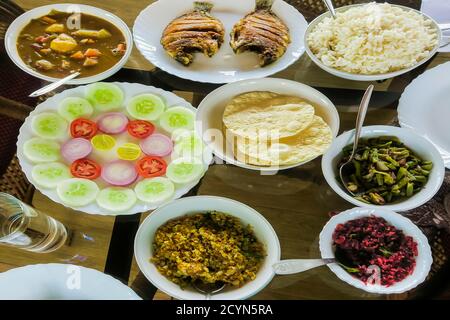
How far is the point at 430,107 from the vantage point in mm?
1731

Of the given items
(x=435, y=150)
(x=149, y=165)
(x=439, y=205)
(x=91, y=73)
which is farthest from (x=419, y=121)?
(x=91, y=73)

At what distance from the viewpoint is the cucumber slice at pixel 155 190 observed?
1.49 meters

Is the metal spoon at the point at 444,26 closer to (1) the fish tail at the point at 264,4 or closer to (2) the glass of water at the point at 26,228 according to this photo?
(1) the fish tail at the point at 264,4

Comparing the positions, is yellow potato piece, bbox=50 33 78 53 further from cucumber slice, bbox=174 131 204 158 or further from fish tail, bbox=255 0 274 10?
fish tail, bbox=255 0 274 10

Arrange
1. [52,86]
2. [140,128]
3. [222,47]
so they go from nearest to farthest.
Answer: [140,128], [52,86], [222,47]

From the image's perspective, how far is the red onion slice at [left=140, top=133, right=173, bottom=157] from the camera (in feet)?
5.32

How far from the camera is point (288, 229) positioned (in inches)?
60.1

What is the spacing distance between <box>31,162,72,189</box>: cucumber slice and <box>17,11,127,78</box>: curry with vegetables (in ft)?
1.36

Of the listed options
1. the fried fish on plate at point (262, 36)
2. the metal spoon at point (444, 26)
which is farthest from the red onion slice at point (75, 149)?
the metal spoon at point (444, 26)

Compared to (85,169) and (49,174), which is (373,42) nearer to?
(85,169)

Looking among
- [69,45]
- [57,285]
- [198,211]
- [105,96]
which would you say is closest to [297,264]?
[198,211]

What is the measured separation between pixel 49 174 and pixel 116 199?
238 mm

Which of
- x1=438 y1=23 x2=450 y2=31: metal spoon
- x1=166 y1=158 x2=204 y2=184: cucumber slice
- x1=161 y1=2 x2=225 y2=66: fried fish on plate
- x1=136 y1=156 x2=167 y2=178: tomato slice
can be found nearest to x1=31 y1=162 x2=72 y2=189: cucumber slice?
x1=136 y1=156 x2=167 y2=178: tomato slice

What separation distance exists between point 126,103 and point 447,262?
118 cm
